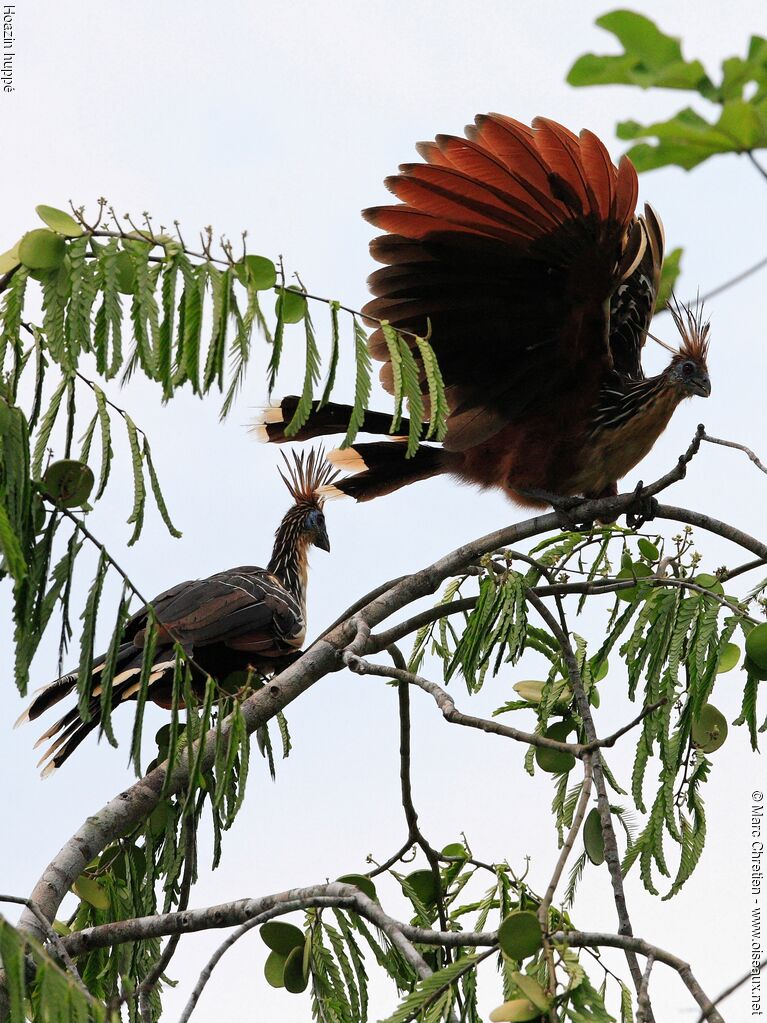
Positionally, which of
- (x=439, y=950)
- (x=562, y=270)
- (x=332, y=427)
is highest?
(x=562, y=270)

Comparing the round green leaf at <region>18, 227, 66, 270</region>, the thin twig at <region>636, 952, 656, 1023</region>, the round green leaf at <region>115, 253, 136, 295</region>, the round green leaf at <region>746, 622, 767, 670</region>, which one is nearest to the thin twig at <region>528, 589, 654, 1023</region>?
the thin twig at <region>636, 952, 656, 1023</region>

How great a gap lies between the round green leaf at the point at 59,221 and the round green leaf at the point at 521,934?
1382mm

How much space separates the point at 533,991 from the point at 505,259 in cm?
237

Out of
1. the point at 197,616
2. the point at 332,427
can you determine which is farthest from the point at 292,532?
the point at 332,427

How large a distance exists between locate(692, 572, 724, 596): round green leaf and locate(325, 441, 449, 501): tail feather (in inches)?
58.1

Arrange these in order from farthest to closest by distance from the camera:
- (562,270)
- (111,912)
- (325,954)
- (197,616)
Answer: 1. (197,616)
2. (562,270)
3. (111,912)
4. (325,954)

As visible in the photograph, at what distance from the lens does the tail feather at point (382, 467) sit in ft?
13.9

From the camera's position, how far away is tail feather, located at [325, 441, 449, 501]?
4250 mm

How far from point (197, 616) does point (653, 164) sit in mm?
3675

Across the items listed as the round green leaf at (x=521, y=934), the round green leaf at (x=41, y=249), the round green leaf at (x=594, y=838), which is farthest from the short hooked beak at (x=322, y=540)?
the round green leaf at (x=521, y=934)

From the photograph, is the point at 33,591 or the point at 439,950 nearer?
the point at 33,591

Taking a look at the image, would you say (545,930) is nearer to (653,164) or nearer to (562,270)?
(653,164)

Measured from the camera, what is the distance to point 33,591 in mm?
2051

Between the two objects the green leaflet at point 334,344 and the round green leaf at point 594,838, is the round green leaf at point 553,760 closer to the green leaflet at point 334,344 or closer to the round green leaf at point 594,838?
the round green leaf at point 594,838
